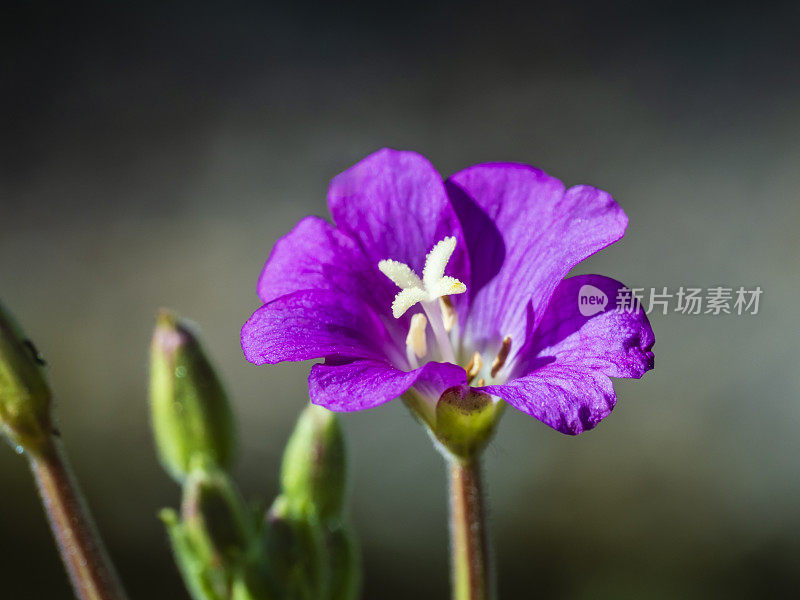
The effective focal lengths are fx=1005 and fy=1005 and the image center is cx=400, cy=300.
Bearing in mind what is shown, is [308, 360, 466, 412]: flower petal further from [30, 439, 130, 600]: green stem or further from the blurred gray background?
the blurred gray background

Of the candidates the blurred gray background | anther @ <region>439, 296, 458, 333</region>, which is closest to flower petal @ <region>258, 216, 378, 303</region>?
anther @ <region>439, 296, 458, 333</region>

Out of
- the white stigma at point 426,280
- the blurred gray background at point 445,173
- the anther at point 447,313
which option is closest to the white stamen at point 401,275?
the white stigma at point 426,280

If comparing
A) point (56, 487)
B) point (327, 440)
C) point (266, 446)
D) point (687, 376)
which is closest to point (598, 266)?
point (687, 376)

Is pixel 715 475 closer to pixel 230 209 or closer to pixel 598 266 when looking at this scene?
pixel 598 266

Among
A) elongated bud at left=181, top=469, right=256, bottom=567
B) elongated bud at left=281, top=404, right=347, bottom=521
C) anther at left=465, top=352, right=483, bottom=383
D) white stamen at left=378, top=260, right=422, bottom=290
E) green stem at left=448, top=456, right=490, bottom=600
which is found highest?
white stamen at left=378, top=260, right=422, bottom=290

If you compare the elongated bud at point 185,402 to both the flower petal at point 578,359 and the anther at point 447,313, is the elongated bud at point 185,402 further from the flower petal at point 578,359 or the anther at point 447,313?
the flower petal at point 578,359
